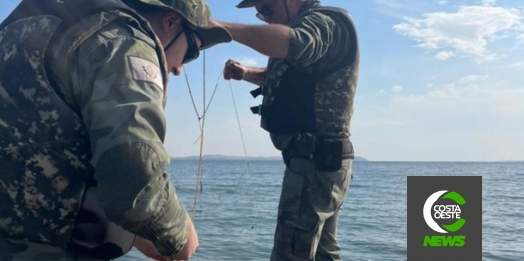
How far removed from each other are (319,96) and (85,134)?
8.26ft

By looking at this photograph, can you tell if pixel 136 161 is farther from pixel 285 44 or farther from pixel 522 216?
pixel 522 216

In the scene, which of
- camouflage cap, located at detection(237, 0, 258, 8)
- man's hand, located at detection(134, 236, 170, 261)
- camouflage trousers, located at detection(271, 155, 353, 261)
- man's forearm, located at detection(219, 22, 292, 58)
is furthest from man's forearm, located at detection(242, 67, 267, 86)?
man's hand, located at detection(134, 236, 170, 261)

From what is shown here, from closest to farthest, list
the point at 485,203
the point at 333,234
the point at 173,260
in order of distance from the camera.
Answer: the point at 173,260
the point at 333,234
the point at 485,203

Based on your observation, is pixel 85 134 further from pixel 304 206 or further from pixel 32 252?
pixel 304 206

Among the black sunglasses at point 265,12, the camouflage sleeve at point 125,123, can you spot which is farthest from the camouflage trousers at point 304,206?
the camouflage sleeve at point 125,123

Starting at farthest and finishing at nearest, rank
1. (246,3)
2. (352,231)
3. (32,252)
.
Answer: (352,231)
(246,3)
(32,252)

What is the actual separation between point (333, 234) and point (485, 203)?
33.7 meters

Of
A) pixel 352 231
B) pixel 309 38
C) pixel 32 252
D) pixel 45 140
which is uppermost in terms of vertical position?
pixel 309 38

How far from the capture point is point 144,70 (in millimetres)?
1880

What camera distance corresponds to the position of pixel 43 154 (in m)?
1.94

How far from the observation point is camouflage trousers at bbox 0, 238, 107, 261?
→ 2.00 meters

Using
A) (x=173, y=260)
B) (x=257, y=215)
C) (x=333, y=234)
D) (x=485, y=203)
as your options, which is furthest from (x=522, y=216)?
(x=173, y=260)

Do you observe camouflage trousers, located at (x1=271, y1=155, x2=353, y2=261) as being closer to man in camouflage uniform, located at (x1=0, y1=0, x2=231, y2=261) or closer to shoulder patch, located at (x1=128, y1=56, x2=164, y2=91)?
man in camouflage uniform, located at (x1=0, y1=0, x2=231, y2=261)

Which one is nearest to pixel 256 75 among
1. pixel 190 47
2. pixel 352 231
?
pixel 190 47
